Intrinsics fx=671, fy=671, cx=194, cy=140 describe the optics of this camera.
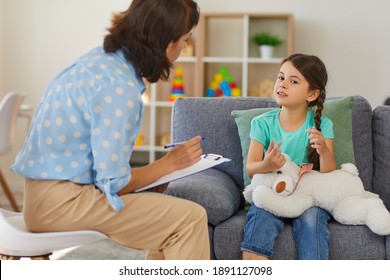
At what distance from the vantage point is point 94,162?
5.11 ft

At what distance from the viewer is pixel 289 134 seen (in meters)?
2.25

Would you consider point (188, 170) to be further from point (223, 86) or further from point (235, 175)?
point (223, 86)

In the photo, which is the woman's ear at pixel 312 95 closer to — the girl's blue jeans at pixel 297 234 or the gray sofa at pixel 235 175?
the gray sofa at pixel 235 175

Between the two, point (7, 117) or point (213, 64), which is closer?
point (7, 117)

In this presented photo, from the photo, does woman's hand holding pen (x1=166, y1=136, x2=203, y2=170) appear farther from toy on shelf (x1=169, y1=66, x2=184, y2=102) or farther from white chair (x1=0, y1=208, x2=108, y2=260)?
toy on shelf (x1=169, y1=66, x2=184, y2=102)

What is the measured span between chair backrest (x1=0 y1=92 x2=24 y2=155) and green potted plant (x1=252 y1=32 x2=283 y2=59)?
6.10 feet

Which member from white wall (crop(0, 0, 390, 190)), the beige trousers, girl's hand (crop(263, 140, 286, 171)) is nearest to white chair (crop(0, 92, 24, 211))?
white wall (crop(0, 0, 390, 190))

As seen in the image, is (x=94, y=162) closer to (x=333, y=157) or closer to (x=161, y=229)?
(x=161, y=229)

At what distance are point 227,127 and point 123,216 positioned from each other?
98 centimetres

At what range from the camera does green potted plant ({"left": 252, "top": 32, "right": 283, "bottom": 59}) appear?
4.98 m

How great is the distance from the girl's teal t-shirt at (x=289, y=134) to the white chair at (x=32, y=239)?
31.6 inches

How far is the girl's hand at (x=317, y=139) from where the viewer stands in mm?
2090

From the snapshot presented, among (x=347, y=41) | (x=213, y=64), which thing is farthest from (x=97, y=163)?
(x=347, y=41)

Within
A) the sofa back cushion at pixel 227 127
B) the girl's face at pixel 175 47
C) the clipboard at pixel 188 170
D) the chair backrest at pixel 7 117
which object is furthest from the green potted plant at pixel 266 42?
the girl's face at pixel 175 47
